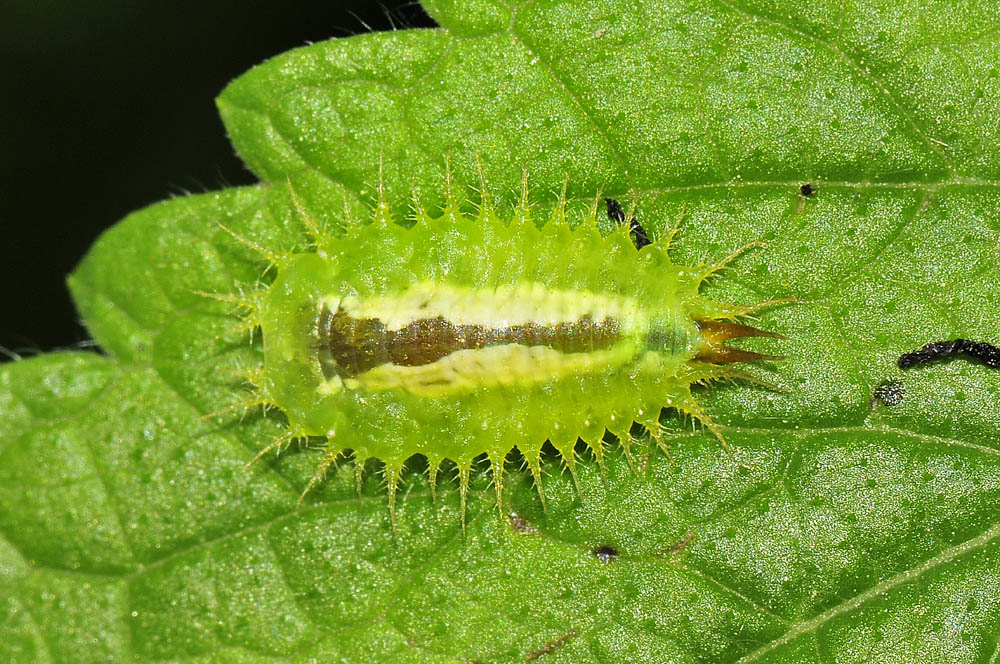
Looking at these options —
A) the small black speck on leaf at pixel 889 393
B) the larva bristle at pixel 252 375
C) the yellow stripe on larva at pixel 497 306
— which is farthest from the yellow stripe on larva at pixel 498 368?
the small black speck on leaf at pixel 889 393

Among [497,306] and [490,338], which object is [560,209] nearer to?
[497,306]

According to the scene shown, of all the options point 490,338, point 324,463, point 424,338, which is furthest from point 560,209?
point 324,463

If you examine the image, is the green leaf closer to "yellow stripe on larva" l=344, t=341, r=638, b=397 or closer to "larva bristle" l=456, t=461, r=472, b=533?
"larva bristle" l=456, t=461, r=472, b=533

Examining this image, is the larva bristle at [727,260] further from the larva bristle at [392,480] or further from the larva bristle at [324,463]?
the larva bristle at [324,463]

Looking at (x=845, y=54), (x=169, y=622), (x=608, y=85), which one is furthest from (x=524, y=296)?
(x=169, y=622)

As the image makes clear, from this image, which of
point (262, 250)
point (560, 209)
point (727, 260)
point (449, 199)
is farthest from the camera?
point (262, 250)

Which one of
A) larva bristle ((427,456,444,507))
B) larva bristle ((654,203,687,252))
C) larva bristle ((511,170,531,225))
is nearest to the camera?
larva bristle ((654,203,687,252))

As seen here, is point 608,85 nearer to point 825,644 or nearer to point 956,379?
point 956,379

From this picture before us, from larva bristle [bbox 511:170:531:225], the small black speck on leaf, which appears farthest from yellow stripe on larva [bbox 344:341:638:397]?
the small black speck on leaf
